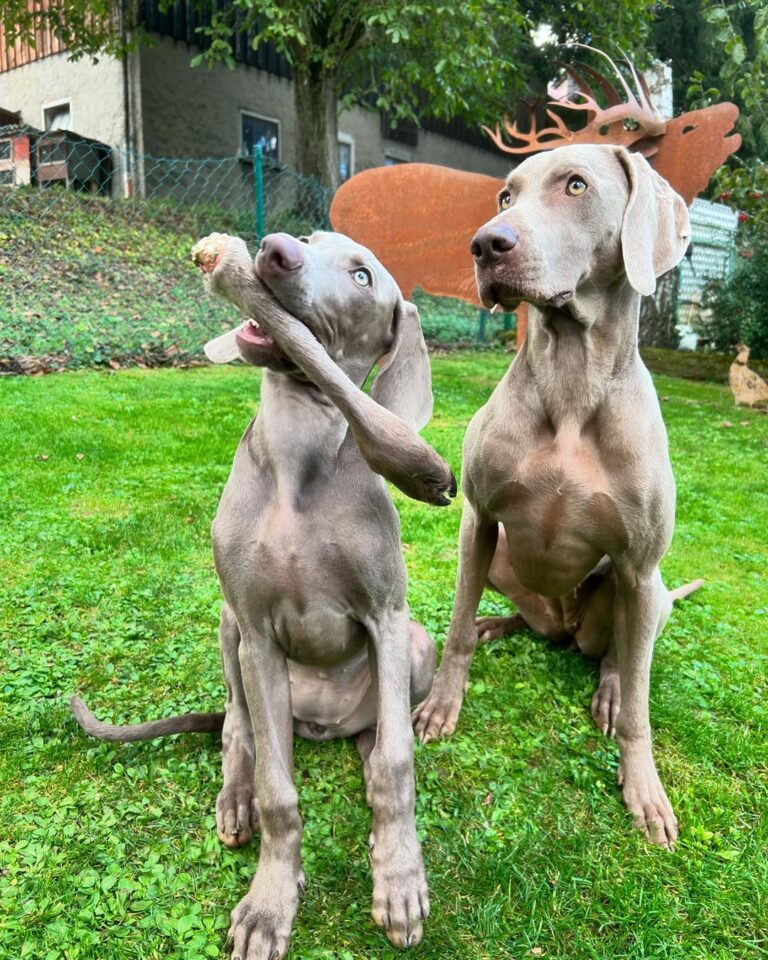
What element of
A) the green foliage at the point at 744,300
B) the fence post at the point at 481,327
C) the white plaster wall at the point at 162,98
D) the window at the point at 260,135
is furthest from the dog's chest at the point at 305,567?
the window at the point at 260,135

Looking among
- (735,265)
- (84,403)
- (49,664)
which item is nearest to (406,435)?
(49,664)

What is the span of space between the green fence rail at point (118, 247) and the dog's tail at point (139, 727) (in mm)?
6437

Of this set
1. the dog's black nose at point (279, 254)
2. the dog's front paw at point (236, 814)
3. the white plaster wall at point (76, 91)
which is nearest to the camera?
the dog's black nose at point (279, 254)

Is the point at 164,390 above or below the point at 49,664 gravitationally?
above

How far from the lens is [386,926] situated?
1808 mm

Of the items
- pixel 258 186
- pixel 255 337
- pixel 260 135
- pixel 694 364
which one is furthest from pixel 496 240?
pixel 260 135

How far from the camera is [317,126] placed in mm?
12367

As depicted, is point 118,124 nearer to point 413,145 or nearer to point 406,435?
point 413,145

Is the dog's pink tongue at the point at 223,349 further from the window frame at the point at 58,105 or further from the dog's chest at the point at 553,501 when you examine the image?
the window frame at the point at 58,105

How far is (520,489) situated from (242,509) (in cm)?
90

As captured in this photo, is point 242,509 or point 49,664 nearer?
point 242,509

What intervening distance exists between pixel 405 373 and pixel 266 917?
56.3 inches

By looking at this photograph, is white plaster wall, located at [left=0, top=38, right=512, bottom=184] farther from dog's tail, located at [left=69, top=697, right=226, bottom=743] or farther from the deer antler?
dog's tail, located at [left=69, top=697, right=226, bottom=743]

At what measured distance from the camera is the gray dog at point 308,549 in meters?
1.80
